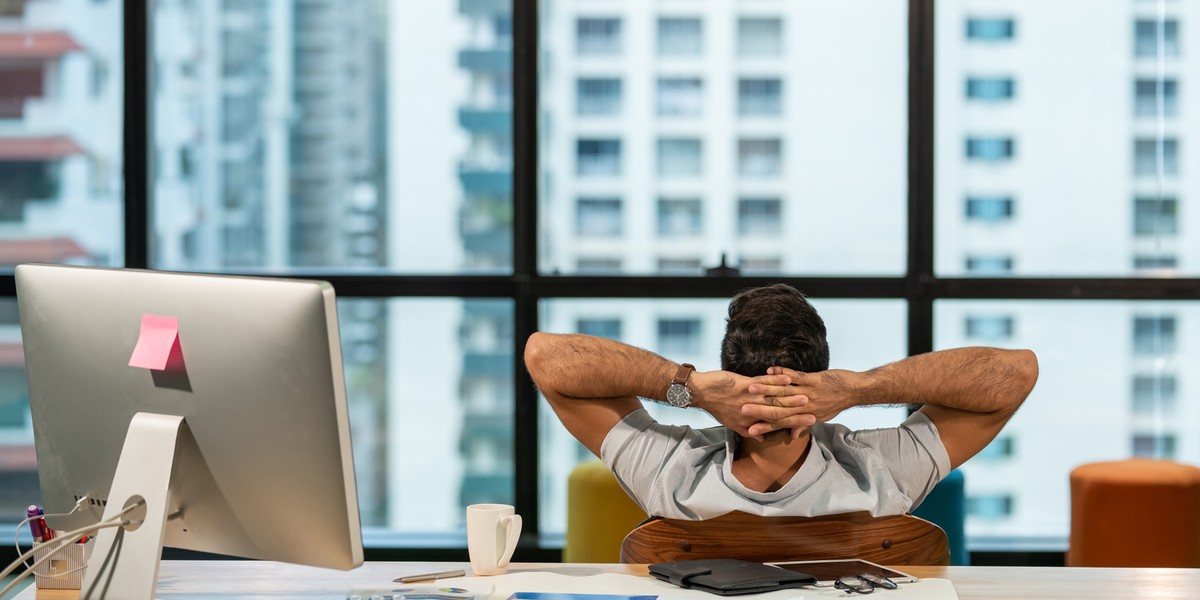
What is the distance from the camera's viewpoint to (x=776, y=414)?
73.5 inches

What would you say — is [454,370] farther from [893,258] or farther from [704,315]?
[893,258]

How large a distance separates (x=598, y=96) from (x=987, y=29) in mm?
1290

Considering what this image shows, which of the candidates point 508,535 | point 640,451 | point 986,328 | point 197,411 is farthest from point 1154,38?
point 197,411

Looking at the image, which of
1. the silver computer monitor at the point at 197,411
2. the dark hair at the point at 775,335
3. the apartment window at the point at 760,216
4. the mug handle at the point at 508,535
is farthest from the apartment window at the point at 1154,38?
the silver computer monitor at the point at 197,411

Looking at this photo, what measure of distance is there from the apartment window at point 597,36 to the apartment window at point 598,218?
0.49 meters

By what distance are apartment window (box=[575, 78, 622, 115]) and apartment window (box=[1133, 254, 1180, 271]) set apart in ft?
5.82

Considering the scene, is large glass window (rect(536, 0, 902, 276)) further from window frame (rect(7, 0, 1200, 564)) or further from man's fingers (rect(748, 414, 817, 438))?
man's fingers (rect(748, 414, 817, 438))

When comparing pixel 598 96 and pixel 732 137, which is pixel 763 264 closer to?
pixel 732 137

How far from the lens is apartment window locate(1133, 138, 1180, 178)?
11.7 feet

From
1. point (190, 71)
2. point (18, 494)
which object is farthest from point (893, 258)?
point (18, 494)

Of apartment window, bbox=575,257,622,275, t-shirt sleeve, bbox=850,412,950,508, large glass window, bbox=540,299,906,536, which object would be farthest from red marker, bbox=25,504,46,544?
apartment window, bbox=575,257,622,275

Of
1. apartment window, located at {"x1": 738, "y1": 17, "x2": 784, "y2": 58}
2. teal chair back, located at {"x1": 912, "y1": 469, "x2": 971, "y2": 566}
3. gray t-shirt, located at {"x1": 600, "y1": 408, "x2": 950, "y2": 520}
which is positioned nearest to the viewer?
gray t-shirt, located at {"x1": 600, "y1": 408, "x2": 950, "y2": 520}

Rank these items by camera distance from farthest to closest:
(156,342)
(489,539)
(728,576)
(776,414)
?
(776,414)
(489,539)
(728,576)
(156,342)

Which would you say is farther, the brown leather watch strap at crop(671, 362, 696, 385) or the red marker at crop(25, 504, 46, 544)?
the brown leather watch strap at crop(671, 362, 696, 385)
